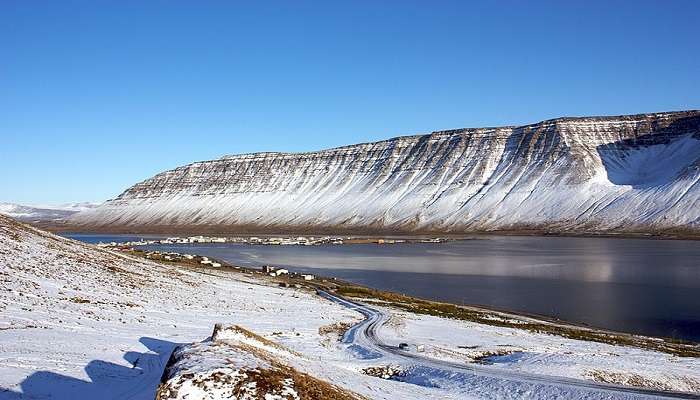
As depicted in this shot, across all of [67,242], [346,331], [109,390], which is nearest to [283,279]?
[67,242]

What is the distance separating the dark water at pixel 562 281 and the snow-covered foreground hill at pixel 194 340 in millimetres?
13134

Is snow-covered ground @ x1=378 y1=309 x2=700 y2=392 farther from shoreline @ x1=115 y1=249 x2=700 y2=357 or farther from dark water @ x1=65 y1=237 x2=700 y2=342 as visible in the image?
dark water @ x1=65 y1=237 x2=700 y2=342

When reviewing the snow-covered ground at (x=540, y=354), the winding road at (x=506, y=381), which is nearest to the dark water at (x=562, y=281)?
the snow-covered ground at (x=540, y=354)

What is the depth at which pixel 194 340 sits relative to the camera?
64.4 ft

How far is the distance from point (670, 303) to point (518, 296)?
36.9 feet

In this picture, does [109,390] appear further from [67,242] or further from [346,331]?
[67,242]

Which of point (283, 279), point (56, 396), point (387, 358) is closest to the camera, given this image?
point (56, 396)

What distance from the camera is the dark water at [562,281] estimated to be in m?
39.8

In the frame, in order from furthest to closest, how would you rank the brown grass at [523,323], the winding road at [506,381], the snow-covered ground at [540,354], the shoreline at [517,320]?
1. the shoreline at [517,320]
2. the brown grass at [523,323]
3. the snow-covered ground at [540,354]
4. the winding road at [506,381]

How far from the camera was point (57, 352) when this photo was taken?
14555 mm

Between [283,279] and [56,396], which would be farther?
[283,279]

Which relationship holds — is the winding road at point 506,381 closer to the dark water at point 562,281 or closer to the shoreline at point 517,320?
the shoreline at point 517,320

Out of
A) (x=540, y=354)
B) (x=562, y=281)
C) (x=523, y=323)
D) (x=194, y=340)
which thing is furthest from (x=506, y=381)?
(x=562, y=281)

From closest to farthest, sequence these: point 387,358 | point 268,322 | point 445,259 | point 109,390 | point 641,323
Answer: point 109,390 → point 387,358 → point 268,322 → point 641,323 → point 445,259
